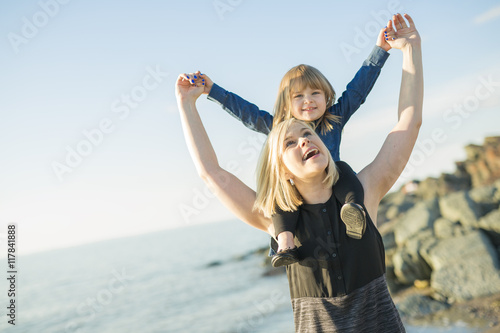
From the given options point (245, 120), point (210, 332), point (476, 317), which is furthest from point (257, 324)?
point (245, 120)

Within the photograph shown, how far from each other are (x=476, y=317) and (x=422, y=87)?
21.6 ft

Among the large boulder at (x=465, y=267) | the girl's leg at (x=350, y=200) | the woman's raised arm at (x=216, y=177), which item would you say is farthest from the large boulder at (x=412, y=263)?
the woman's raised arm at (x=216, y=177)

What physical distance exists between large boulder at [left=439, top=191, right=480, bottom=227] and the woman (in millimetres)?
8924

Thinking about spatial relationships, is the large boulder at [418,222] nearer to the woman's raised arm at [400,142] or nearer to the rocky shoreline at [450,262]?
the rocky shoreline at [450,262]

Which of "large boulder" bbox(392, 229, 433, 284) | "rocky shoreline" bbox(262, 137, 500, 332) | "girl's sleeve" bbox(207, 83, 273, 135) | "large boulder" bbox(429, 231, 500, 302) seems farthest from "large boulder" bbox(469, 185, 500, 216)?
"girl's sleeve" bbox(207, 83, 273, 135)

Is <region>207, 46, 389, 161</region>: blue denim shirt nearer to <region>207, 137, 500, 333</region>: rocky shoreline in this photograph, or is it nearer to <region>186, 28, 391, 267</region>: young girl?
<region>186, 28, 391, 267</region>: young girl

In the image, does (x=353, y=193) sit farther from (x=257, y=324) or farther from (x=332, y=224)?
(x=257, y=324)

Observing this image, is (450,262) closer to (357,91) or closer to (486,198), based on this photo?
(486,198)

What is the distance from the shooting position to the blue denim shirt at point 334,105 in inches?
108

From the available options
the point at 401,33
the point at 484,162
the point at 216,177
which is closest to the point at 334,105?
the point at 401,33

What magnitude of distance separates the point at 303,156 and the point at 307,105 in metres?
1.19

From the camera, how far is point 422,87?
6.59 ft

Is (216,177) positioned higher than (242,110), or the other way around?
(242,110)

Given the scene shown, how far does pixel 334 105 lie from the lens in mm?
3084
